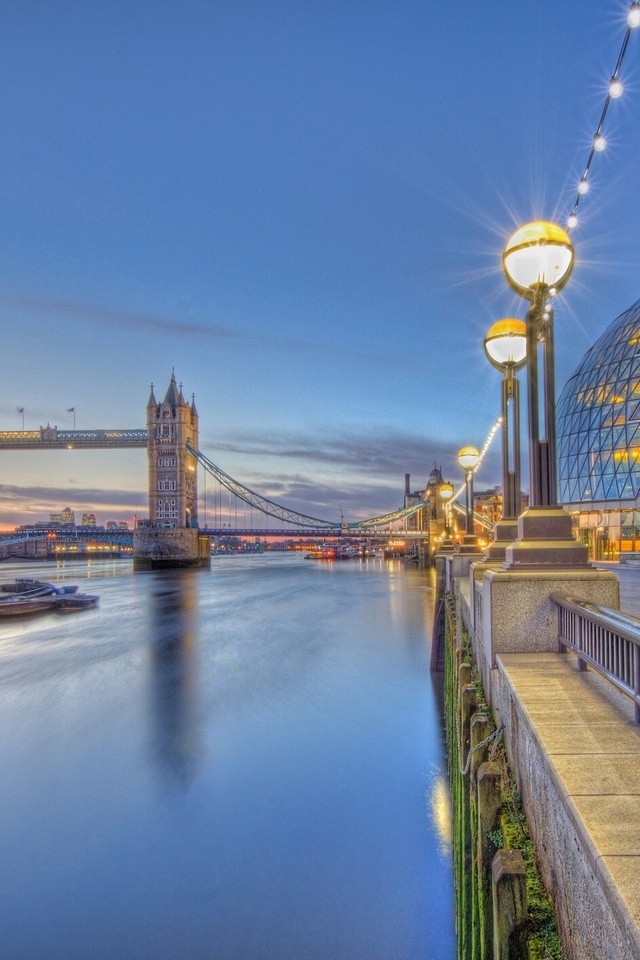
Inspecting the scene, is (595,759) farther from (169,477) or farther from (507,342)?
(169,477)

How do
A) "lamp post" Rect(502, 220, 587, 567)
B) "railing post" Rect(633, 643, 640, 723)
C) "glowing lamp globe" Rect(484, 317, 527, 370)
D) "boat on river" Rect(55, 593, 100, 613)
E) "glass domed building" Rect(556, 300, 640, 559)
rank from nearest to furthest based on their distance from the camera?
"railing post" Rect(633, 643, 640, 723), "lamp post" Rect(502, 220, 587, 567), "glowing lamp globe" Rect(484, 317, 527, 370), "boat on river" Rect(55, 593, 100, 613), "glass domed building" Rect(556, 300, 640, 559)

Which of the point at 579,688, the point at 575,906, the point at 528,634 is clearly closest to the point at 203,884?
the point at 528,634

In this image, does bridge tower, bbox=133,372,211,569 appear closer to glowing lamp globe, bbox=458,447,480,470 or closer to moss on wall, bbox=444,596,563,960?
glowing lamp globe, bbox=458,447,480,470

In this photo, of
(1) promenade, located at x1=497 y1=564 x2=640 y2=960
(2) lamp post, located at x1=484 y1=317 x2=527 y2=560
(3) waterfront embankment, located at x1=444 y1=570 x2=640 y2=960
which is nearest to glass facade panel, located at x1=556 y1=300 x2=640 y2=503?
(2) lamp post, located at x1=484 y1=317 x2=527 y2=560

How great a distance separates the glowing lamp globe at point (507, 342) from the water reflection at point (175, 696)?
951 cm

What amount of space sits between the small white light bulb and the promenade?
20.9 feet

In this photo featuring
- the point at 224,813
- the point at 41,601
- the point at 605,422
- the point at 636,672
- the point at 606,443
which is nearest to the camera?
the point at 636,672

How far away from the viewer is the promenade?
2008 millimetres

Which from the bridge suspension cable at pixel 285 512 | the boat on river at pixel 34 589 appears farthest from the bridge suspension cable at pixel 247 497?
the boat on river at pixel 34 589

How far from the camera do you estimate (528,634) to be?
530 cm

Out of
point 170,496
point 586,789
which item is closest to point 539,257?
point 586,789

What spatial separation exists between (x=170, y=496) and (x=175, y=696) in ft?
251

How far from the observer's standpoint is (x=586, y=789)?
2.66 metres

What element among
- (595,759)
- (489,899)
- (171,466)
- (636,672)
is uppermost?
(171,466)
